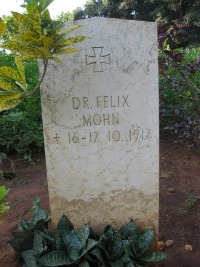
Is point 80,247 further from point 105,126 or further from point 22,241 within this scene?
point 105,126

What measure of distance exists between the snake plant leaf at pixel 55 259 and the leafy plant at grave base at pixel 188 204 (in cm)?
132

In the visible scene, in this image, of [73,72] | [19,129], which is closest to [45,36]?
[73,72]

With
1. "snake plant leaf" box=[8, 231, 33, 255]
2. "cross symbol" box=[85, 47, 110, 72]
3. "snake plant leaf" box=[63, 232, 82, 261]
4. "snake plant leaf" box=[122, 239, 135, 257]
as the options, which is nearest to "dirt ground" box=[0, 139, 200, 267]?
"snake plant leaf" box=[8, 231, 33, 255]

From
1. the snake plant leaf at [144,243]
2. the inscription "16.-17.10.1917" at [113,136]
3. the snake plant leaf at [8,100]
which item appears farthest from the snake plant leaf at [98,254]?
the snake plant leaf at [8,100]

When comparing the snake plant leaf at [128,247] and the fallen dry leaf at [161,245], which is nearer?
the snake plant leaf at [128,247]

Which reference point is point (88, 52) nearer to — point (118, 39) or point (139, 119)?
point (118, 39)

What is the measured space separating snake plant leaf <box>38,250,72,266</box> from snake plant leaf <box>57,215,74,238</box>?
6.9 inches

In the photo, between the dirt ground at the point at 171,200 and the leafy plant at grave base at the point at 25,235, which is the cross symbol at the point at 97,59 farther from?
the leafy plant at grave base at the point at 25,235

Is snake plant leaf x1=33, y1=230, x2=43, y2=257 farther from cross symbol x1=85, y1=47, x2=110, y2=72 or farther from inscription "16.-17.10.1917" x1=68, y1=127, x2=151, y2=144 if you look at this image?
cross symbol x1=85, y1=47, x2=110, y2=72

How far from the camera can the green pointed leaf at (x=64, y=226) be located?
7.01ft

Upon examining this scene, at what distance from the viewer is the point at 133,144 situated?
2164 mm

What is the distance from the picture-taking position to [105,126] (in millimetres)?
2131

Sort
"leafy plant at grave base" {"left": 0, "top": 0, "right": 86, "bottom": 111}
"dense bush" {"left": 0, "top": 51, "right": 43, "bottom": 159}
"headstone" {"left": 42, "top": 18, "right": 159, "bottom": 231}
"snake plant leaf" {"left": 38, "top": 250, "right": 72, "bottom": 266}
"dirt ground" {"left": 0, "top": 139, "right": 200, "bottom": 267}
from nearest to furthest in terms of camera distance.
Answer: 1. "leafy plant at grave base" {"left": 0, "top": 0, "right": 86, "bottom": 111}
2. "snake plant leaf" {"left": 38, "top": 250, "right": 72, "bottom": 266}
3. "headstone" {"left": 42, "top": 18, "right": 159, "bottom": 231}
4. "dirt ground" {"left": 0, "top": 139, "right": 200, "bottom": 267}
5. "dense bush" {"left": 0, "top": 51, "right": 43, "bottom": 159}

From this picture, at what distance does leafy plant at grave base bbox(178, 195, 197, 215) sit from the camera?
2.87 m
